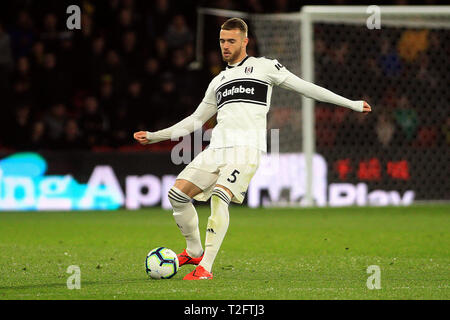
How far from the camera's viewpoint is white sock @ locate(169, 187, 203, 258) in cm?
680

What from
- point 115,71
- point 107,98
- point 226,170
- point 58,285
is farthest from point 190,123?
point 115,71

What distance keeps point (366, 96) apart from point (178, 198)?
9633 millimetres

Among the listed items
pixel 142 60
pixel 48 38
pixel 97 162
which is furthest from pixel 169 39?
pixel 97 162

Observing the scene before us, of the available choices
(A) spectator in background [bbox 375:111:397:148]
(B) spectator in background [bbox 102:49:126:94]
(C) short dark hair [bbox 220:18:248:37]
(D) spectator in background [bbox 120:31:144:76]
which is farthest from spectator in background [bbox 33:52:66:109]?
(C) short dark hair [bbox 220:18:248:37]

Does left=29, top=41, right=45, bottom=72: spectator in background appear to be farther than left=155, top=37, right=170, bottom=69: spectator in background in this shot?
No

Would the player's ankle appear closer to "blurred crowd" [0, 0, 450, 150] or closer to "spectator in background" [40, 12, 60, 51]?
"blurred crowd" [0, 0, 450, 150]

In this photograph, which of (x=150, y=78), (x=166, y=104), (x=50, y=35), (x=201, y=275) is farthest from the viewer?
(x=50, y=35)

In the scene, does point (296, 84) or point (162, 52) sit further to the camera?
point (162, 52)

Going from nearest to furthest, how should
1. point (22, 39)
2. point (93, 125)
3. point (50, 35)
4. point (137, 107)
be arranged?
point (93, 125), point (137, 107), point (22, 39), point (50, 35)

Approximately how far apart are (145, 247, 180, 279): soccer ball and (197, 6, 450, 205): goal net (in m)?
7.61

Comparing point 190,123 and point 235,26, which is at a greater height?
point 235,26

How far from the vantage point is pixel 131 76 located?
619 inches

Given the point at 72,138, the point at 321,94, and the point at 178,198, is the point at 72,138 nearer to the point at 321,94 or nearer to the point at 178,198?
the point at 178,198

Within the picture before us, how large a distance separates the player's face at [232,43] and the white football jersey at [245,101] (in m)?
0.09
